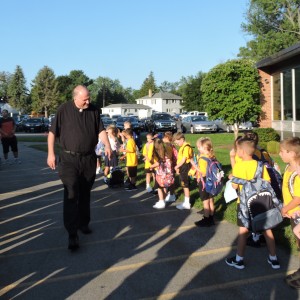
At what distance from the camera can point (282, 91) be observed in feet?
59.9

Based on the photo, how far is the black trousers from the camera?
531 centimetres

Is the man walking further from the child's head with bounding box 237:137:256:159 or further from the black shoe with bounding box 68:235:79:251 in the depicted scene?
the child's head with bounding box 237:137:256:159

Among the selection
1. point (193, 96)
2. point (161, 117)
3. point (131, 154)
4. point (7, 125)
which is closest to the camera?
point (131, 154)

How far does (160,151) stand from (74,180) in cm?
261

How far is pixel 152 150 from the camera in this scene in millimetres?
7910

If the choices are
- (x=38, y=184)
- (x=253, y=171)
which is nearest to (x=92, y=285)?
(x=253, y=171)

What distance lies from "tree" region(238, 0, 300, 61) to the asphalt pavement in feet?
156

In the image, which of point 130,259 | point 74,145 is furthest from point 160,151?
point 130,259

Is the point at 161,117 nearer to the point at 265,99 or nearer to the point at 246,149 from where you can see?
the point at 265,99

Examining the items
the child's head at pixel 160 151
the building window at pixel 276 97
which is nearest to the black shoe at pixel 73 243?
the child's head at pixel 160 151

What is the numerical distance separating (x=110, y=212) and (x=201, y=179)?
73.7 inches

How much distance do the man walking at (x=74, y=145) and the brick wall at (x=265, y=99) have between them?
15.6 m

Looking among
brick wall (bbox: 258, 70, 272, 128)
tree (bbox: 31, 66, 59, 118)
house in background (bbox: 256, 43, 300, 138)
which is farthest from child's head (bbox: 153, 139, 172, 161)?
tree (bbox: 31, 66, 59, 118)

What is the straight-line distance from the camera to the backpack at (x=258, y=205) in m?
4.35
